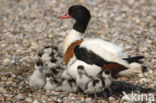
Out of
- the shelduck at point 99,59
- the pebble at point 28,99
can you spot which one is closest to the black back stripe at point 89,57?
the shelduck at point 99,59

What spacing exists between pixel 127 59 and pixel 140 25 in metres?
4.27

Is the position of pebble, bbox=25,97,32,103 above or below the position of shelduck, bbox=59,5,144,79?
below

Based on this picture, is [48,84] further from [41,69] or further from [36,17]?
[36,17]

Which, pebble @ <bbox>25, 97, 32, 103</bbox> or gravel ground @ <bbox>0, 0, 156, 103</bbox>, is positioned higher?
gravel ground @ <bbox>0, 0, 156, 103</bbox>

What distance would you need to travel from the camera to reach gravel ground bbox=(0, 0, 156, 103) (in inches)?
219

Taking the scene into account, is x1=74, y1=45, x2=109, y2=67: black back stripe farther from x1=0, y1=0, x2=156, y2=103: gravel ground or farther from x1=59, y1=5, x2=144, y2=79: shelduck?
x1=0, y1=0, x2=156, y2=103: gravel ground

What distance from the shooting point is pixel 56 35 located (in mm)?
8656

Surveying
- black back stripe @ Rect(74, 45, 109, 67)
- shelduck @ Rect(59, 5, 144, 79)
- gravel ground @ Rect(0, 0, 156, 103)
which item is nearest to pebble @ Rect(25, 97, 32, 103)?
gravel ground @ Rect(0, 0, 156, 103)

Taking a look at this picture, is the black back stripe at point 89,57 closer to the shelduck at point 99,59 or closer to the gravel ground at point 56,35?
the shelduck at point 99,59

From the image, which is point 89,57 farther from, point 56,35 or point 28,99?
point 56,35

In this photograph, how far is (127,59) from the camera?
534 cm

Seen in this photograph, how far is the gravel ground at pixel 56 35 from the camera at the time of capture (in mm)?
5558

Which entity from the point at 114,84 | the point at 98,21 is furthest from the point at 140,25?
the point at 114,84

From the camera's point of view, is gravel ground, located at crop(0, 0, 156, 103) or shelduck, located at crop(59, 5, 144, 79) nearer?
shelduck, located at crop(59, 5, 144, 79)
